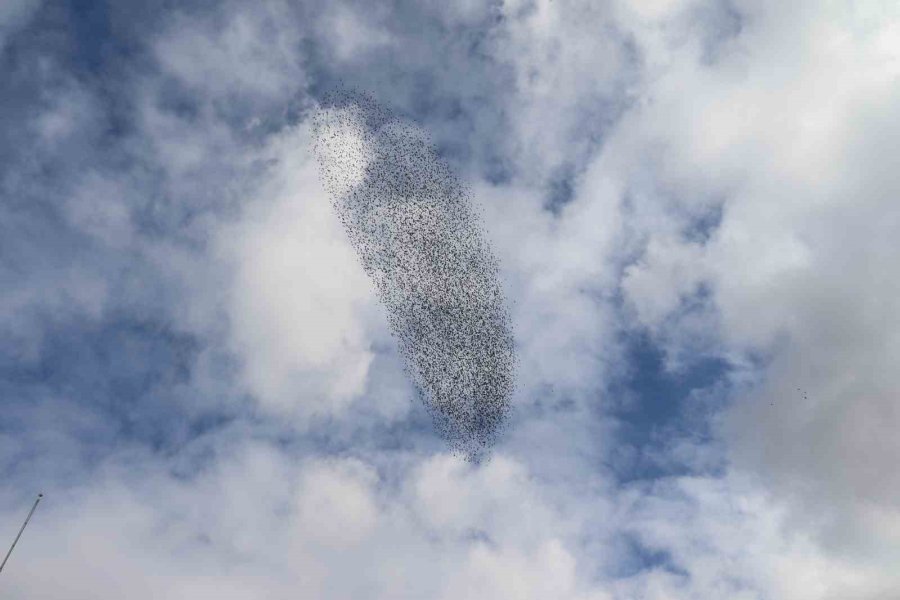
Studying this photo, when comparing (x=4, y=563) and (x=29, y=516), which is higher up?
(x=29, y=516)

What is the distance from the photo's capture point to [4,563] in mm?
139250

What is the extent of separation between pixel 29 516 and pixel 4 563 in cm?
1414

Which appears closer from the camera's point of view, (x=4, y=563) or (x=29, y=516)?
(x=4, y=563)

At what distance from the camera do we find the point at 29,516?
151 meters
